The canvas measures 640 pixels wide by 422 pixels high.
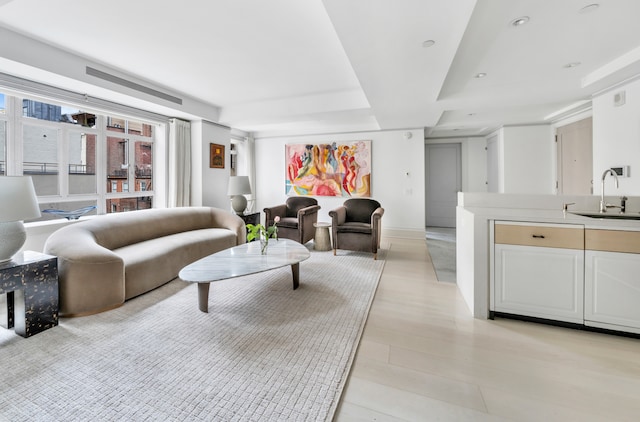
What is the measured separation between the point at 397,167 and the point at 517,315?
13.3ft

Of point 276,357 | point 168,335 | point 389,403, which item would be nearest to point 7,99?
point 168,335

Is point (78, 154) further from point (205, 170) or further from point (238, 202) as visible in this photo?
point (238, 202)

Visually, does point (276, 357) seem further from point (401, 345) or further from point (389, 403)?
point (401, 345)

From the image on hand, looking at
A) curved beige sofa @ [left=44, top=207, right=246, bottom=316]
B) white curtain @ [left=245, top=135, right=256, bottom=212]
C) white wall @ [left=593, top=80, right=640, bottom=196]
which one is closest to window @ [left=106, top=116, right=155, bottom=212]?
A: curved beige sofa @ [left=44, top=207, right=246, bottom=316]

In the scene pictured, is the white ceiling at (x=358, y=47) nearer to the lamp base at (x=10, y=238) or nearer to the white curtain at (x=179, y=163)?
the white curtain at (x=179, y=163)

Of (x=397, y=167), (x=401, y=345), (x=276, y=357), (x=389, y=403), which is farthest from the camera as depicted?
(x=397, y=167)

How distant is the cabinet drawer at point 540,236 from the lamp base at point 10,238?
384 cm

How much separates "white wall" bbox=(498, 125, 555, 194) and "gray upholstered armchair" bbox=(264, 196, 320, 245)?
4269 mm

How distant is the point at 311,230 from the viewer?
499 centimetres

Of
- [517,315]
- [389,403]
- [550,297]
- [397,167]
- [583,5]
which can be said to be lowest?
[389,403]

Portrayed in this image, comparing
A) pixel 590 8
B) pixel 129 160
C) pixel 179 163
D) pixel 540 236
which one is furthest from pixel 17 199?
pixel 590 8

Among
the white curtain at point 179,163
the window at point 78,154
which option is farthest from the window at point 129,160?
the white curtain at point 179,163

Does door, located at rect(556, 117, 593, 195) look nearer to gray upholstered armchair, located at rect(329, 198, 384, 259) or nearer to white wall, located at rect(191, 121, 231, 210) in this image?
gray upholstered armchair, located at rect(329, 198, 384, 259)

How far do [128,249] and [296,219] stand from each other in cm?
262
